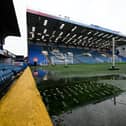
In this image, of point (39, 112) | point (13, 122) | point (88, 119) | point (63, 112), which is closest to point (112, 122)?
point (88, 119)

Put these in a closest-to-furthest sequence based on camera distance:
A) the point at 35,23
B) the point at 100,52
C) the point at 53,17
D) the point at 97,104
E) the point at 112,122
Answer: the point at 112,122 → the point at 97,104 → the point at 53,17 → the point at 35,23 → the point at 100,52

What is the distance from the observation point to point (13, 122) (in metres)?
2.14

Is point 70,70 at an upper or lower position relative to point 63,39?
lower

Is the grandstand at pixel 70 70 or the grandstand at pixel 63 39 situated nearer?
the grandstand at pixel 70 70

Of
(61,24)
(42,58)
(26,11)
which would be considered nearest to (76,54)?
(42,58)

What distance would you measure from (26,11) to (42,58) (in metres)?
15.9

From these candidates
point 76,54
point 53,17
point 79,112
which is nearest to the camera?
point 79,112

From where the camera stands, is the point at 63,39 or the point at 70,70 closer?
the point at 70,70

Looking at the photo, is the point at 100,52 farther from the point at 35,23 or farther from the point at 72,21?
the point at 35,23

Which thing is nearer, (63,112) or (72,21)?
(63,112)

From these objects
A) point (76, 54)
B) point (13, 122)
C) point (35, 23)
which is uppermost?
point (35, 23)

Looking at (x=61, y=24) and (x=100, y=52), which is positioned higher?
(x=61, y=24)

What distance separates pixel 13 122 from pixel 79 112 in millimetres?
965

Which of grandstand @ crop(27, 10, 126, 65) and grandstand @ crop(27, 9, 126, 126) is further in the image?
grandstand @ crop(27, 10, 126, 65)
